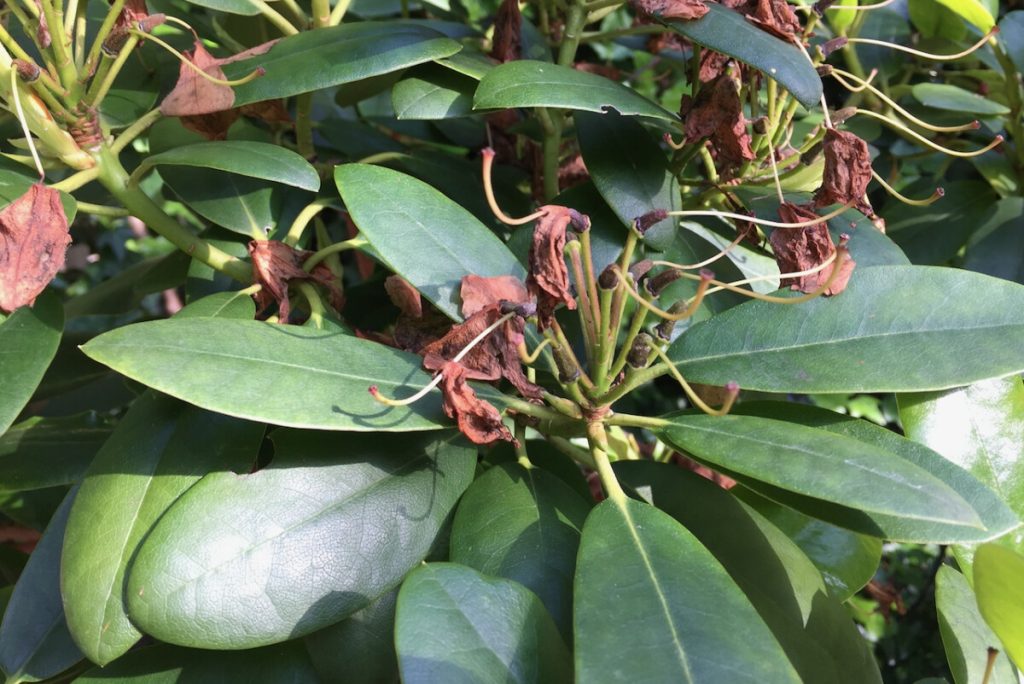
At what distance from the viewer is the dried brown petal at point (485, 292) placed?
56 cm

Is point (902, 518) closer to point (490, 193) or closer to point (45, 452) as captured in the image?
point (490, 193)

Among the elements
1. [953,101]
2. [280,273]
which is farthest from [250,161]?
[953,101]

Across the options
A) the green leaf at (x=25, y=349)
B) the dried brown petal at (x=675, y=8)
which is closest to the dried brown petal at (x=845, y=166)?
the dried brown petal at (x=675, y=8)

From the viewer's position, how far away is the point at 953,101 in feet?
3.22

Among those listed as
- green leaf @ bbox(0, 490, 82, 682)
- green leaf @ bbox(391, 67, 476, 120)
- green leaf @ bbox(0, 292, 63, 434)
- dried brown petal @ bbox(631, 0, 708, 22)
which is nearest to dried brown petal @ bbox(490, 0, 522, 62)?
green leaf @ bbox(391, 67, 476, 120)

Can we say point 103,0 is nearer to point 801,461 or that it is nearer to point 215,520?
point 215,520

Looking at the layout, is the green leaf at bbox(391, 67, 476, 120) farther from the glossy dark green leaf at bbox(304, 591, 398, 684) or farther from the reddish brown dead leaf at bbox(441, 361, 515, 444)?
the glossy dark green leaf at bbox(304, 591, 398, 684)

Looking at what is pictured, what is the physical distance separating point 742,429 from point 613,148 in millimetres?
269

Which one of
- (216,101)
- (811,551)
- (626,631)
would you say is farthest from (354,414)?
(811,551)

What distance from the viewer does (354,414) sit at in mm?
515

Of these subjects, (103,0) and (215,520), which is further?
(103,0)

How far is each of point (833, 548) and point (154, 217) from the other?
610mm

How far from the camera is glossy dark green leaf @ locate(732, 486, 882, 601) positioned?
708 mm

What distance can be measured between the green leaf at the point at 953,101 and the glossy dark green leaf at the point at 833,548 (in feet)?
1.70
